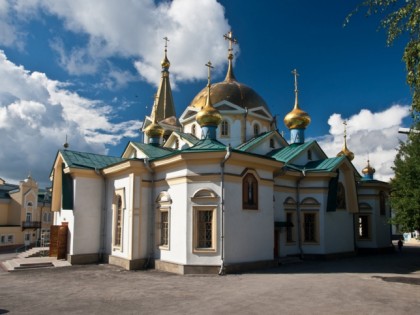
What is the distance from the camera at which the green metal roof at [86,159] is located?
17.1 meters

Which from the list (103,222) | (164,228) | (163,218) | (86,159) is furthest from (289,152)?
(86,159)

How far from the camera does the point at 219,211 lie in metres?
12.9

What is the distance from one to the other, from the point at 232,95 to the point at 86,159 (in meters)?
9.62

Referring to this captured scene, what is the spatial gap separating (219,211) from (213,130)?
17.1ft

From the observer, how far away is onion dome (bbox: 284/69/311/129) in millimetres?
20453

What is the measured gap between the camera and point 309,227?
17.7 metres

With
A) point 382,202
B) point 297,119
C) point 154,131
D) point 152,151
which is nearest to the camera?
point 152,151

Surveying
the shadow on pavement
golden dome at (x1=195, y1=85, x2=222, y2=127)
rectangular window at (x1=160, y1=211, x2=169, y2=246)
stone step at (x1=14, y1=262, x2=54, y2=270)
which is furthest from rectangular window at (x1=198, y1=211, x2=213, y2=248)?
stone step at (x1=14, y1=262, x2=54, y2=270)

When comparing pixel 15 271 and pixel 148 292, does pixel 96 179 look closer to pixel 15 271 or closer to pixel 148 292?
pixel 15 271

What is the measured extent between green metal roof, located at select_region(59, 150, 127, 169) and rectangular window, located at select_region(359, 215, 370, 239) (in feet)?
48.5

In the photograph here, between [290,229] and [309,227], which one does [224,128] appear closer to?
[290,229]

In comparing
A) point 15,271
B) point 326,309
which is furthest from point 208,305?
point 15,271

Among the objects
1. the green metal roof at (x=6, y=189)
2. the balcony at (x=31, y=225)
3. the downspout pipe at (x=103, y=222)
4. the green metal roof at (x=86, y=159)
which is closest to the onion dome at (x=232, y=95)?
the green metal roof at (x=86, y=159)

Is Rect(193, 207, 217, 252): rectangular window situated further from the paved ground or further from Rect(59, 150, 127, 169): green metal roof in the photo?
Rect(59, 150, 127, 169): green metal roof
